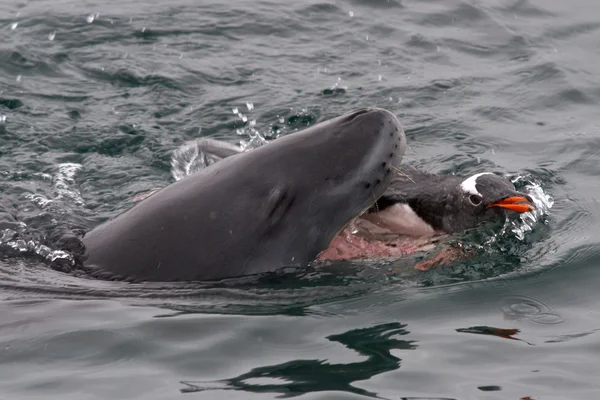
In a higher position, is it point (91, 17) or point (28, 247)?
point (91, 17)

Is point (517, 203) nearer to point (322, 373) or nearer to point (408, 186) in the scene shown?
point (408, 186)

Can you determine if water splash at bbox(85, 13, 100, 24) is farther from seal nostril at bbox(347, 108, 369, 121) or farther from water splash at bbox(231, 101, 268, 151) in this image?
seal nostril at bbox(347, 108, 369, 121)

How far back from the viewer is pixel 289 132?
10.7 metres

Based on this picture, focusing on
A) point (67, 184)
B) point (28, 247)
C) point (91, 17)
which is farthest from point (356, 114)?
point (91, 17)

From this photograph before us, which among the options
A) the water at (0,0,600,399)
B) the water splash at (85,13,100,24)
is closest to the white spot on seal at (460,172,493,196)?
the water at (0,0,600,399)

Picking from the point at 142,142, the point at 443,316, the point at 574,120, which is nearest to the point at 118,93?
the point at 142,142

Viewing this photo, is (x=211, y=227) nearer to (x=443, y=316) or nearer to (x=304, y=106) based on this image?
(x=443, y=316)

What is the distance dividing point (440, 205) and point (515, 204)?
1.94 ft

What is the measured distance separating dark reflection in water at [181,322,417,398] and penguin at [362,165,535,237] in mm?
1545

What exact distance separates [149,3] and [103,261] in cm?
818

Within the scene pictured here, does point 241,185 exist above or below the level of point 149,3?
below

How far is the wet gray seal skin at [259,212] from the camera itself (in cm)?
659

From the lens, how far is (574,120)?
11.2 meters

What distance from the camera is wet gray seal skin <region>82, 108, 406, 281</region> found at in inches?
259
